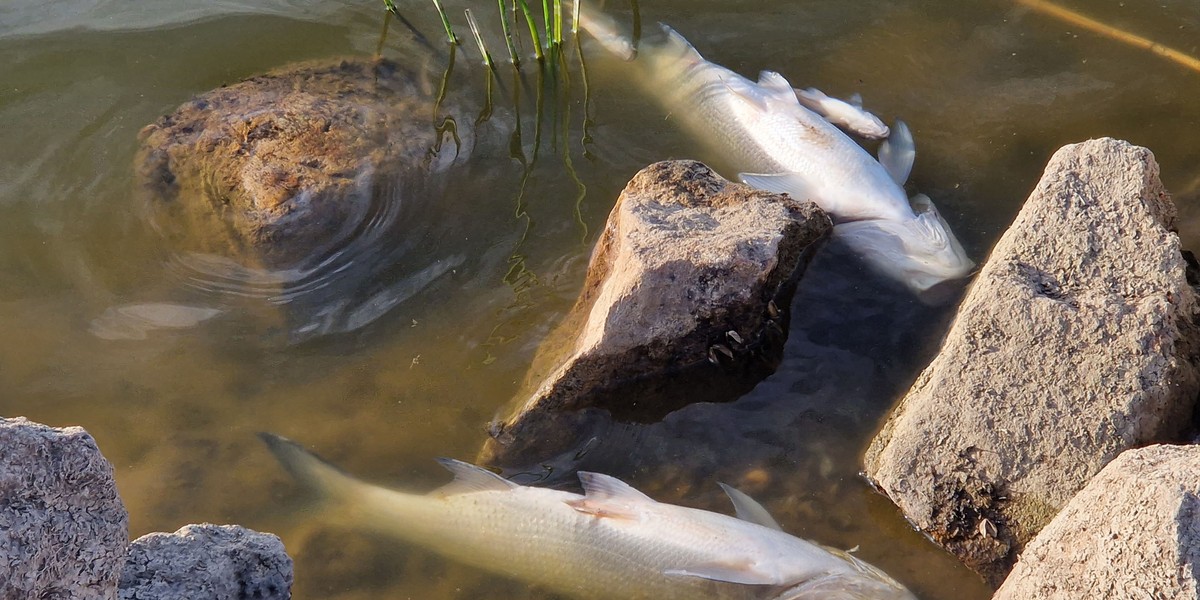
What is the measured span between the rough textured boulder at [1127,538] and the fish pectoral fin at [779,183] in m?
2.20

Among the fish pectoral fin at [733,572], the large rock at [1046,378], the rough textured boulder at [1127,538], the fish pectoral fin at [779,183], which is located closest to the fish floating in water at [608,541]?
the fish pectoral fin at [733,572]

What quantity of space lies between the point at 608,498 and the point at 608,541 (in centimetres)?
18

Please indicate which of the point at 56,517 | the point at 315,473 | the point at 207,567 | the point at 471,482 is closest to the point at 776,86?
the point at 471,482

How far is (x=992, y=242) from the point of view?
4508mm

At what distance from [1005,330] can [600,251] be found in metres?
1.70

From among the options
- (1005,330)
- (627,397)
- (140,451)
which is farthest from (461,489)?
(1005,330)

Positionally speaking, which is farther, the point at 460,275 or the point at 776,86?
the point at 776,86

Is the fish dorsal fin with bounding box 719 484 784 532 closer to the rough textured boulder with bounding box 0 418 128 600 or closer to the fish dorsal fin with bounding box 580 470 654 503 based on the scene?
the fish dorsal fin with bounding box 580 470 654 503

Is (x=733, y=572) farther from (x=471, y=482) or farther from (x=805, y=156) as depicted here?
(x=805, y=156)

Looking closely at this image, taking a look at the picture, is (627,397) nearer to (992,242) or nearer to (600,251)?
(600,251)

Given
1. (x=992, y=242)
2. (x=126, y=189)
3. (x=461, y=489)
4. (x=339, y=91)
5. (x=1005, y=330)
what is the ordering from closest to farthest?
(x=1005, y=330) < (x=461, y=489) < (x=992, y=242) < (x=126, y=189) < (x=339, y=91)

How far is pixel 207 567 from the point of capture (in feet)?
8.94

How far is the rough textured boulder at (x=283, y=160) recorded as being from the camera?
4668 millimetres

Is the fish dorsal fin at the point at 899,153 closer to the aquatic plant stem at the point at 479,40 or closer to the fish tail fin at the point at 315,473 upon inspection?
the aquatic plant stem at the point at 479,40
